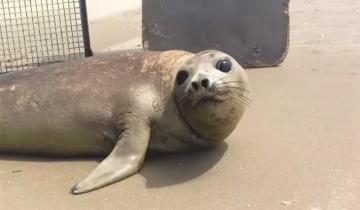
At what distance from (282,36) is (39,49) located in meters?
2.15

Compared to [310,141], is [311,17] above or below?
below

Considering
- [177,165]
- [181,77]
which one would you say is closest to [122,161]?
[177,165]

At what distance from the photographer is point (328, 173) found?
117 inches

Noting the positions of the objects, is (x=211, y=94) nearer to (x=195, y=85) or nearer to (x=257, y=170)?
(x=195, y=85)

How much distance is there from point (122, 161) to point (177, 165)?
0.27 metres

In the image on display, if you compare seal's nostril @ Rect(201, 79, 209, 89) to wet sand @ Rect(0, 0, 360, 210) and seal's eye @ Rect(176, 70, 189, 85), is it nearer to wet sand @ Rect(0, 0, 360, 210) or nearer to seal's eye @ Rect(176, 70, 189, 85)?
seal's eye @ Rect(176, 70, 189, 85)

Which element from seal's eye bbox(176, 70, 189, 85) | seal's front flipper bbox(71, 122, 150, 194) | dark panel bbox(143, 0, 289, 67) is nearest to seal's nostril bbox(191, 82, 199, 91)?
seal's eye bbox(176, 70, 189, 85)

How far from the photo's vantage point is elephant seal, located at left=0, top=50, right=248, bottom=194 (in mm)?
3064

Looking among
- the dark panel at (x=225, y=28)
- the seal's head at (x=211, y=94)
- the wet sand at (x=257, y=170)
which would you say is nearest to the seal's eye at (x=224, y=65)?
the seal's head at (x=211, y=94)

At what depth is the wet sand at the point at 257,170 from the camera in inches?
110

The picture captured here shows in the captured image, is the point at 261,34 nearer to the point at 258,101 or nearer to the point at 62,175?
the point at 258,101

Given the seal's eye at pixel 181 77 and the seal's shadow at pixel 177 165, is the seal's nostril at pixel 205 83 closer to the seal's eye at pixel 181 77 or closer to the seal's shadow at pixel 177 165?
the seal's eye at pixel 181 77

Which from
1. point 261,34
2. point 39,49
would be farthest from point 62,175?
point 39,49

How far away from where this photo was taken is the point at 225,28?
16.7 ft
